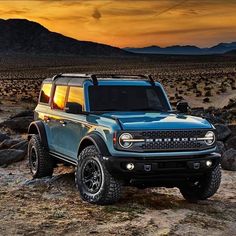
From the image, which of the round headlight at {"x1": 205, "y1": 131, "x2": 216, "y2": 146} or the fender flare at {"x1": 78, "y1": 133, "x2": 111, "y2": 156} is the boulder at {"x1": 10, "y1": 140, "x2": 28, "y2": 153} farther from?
the round headlight at {"x1": 205, "y1": 131, "x2": 216, "y2": 146}

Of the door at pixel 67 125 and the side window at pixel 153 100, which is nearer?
the door at pixel 67 125

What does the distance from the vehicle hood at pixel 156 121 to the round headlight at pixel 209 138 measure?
10 centimetres

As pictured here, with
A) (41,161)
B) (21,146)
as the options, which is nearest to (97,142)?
(41,161)

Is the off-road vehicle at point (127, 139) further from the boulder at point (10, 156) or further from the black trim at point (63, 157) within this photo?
the boulder at point (10, 156)

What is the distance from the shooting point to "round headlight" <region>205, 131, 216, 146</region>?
26.3ft

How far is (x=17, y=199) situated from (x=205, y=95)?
3033cm

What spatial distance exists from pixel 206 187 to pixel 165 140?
4.44 feet

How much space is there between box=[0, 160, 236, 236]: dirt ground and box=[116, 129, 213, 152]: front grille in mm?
974

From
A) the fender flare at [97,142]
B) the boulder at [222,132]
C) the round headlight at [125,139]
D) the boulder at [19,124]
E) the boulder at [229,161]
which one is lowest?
the boulder at [19,124]

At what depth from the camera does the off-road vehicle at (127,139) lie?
761 centimetres

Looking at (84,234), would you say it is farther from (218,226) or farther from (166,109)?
(166,109)

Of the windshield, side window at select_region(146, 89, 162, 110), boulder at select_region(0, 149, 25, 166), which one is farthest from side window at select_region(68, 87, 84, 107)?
boulder at select_region(0, 149, 25, 166)

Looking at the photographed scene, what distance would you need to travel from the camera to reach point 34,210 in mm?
8125

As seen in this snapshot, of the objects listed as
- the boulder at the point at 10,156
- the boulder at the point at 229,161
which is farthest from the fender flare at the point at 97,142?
the boulder at the point at 10,156
